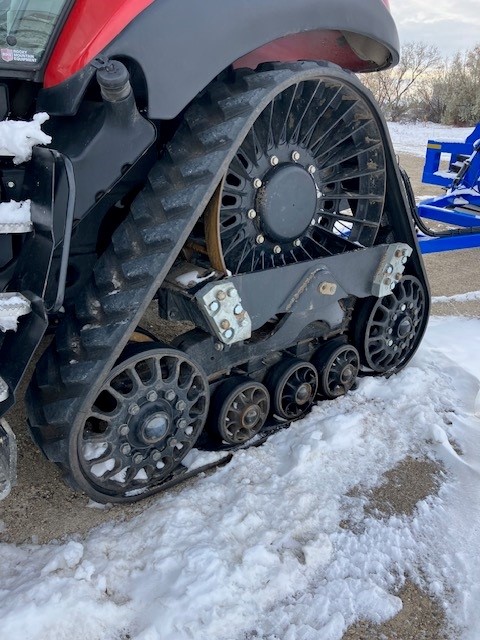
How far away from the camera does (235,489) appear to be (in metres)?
2.67

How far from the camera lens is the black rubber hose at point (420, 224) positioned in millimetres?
3533

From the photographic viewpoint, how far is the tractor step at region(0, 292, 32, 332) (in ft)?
6.63

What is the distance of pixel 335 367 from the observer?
3.34m

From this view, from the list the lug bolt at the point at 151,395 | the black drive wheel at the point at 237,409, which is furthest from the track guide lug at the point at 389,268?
the lug bolt at the point at 151,395

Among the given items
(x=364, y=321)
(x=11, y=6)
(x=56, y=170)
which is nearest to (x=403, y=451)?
(x=364, y=321)

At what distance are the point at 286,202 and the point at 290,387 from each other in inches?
36.3

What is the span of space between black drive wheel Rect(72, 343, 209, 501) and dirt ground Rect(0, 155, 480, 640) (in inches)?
5.7

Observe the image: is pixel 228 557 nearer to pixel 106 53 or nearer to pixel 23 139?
pixel 23 139

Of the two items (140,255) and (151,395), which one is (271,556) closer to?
(151,395)

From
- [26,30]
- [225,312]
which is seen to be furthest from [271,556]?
[26,30]

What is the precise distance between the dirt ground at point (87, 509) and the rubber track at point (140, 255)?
9.0 inches

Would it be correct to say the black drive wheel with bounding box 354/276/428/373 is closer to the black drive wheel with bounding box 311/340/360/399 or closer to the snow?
the black drive wheel with bounding box 311/340/360/399

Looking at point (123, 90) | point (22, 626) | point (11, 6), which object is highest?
point (11, 6)

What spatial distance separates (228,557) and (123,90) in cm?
166
